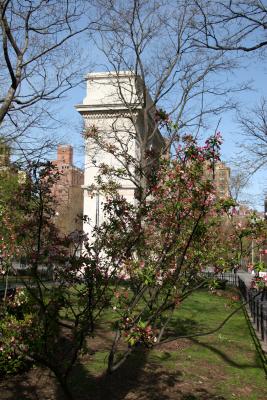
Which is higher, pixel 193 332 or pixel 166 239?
pixel 166 239

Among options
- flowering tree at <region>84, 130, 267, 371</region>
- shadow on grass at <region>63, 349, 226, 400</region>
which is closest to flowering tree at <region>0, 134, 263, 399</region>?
flowering tree at <region>84, 130, 267, 371</region>

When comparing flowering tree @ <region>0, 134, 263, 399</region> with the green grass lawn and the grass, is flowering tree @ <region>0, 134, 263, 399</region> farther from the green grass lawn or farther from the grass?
the green grass lawn

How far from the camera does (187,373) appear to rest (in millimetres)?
8633

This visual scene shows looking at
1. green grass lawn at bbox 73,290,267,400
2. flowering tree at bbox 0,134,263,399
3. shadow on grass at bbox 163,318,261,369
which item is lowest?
shadow on grass at bbox 163,318,261,369

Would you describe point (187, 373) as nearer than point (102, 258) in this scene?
No

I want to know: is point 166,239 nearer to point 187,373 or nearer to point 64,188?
point 64,188

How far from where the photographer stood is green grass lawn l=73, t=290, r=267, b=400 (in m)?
7.47

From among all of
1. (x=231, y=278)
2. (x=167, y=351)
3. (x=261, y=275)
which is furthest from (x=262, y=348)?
(x=231, y=278)

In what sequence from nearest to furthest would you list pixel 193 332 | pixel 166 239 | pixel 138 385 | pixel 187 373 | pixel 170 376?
pixel 166 239, pixel 138 385, pixel 170 376, pixel 187 373, pixel 193 332

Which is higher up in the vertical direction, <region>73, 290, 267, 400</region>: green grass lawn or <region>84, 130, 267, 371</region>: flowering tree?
<region>84, 130, 267, 371</region>: flowering tree

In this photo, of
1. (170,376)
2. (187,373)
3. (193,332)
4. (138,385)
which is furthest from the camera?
(193,332)

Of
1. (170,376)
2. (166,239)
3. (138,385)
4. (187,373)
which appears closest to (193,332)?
(187,373)

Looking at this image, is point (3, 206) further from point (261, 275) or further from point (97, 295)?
point (261, 275)

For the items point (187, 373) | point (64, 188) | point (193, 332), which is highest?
point (64, 188)
